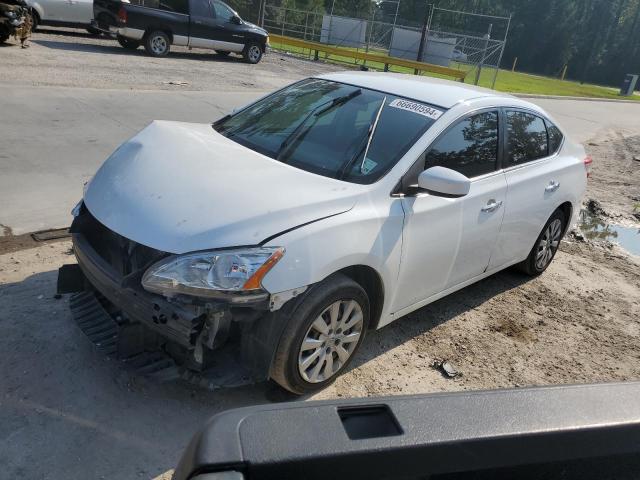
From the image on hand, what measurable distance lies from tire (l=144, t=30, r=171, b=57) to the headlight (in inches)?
623

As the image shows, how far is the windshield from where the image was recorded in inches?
144

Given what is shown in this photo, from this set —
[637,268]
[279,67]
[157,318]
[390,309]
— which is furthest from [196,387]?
[279,67]

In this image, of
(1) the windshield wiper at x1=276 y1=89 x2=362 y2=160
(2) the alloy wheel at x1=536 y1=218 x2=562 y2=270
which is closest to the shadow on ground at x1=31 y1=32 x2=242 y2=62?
(1) the windshield wiper at x1=276 y1=89 x2=362 y2=160

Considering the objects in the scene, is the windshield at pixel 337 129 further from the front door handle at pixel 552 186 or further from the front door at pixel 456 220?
the front door handle at pixel 552 186

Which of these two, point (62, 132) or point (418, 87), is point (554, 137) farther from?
point (62, 132)

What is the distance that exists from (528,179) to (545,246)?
41.3 inches

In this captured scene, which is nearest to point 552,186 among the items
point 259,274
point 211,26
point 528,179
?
point 528,179

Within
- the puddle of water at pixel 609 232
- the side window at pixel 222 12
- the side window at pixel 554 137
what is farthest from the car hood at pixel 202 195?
the side window at pixel 222 12

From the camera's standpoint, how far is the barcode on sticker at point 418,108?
3.90m

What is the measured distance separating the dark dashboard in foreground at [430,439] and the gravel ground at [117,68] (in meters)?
10.6

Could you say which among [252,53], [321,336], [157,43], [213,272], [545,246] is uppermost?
[213,272]

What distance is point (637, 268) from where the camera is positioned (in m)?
6.38

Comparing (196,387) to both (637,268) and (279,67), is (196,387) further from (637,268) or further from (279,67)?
(279,67)

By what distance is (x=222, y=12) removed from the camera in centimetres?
1881
